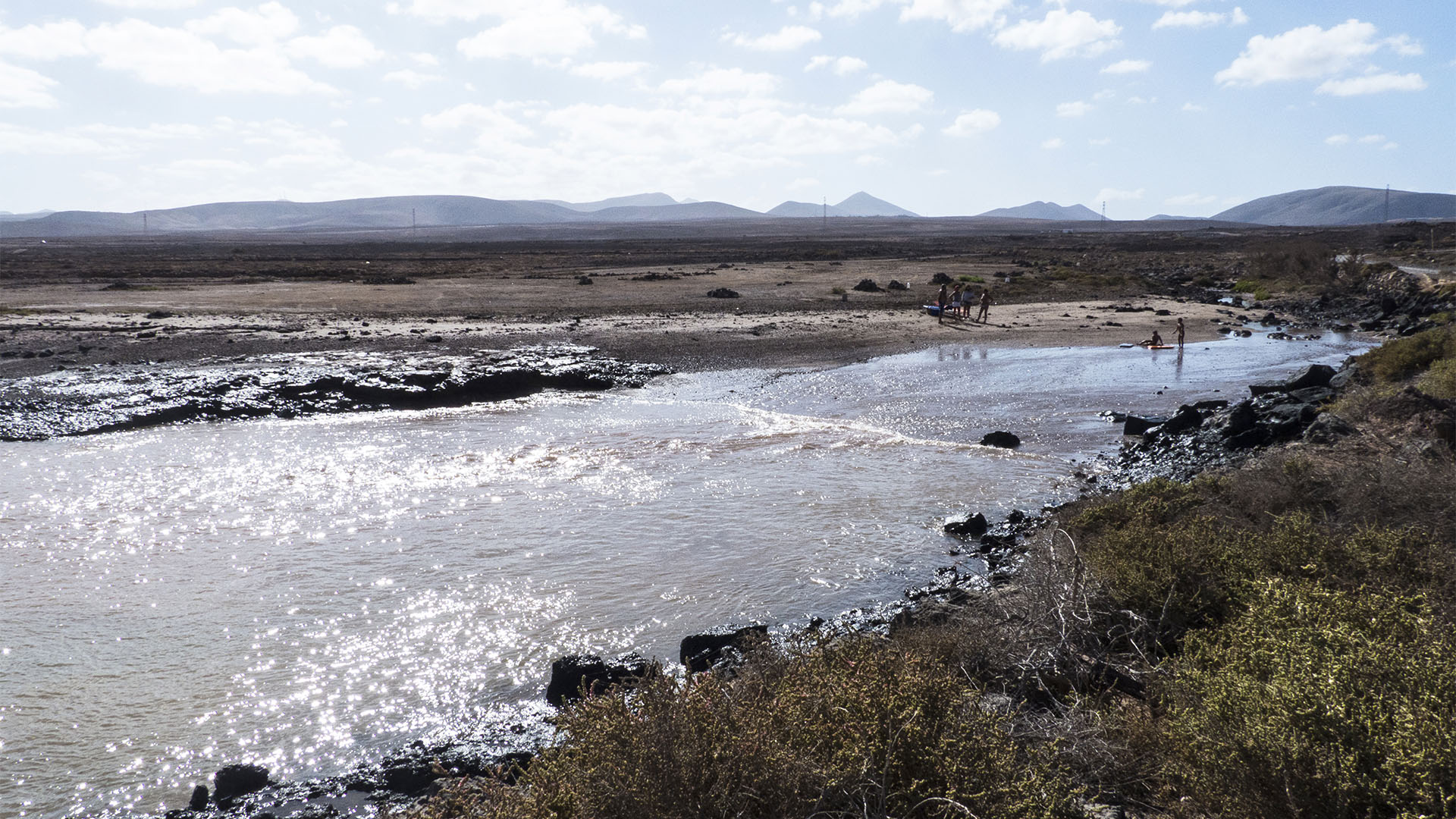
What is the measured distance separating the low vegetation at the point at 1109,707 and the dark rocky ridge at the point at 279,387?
1163 centimetres

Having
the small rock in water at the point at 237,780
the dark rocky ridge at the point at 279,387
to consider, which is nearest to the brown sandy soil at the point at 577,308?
the dark rocky ridge at the point at 279,387

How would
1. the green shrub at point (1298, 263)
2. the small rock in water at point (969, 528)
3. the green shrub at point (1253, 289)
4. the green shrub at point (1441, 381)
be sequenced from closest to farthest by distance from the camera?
the small rock in water at point (969, 528)
the green shrub at point (1441, 381)
the green shrub at point (1253, 289)
the green shrub at point (1298, 263)

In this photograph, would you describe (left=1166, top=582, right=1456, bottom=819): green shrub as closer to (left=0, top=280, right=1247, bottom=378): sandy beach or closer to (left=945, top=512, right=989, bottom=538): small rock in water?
(left=945, top=512, right=989, bottom=538): small rock in water

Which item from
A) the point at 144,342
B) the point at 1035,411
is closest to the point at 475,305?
the point at 144,342

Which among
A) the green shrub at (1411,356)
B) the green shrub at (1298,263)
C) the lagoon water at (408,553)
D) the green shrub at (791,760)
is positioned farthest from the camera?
the green shrub at (1298,263)

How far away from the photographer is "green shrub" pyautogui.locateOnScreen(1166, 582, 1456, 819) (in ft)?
10.1

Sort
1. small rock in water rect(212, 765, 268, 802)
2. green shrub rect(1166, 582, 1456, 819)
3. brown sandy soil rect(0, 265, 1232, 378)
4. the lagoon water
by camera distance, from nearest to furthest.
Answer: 1. green shrub rect(1166, 582, 1456, 819)
2. small rock in water rect(212, 765, 268, 802)
3. the lagoon water
4. brown sandy soil rect(0, 265, 1232, 378)

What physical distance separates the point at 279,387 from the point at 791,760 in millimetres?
14544

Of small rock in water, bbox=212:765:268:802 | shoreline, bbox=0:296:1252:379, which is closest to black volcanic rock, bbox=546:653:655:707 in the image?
small rock in water, bbox=212:765:268:802

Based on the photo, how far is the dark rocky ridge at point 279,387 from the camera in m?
13.9

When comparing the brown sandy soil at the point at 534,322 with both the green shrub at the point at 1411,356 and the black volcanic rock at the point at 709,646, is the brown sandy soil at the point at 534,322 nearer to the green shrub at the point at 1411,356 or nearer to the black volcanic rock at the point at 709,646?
the green shrub at the point at 1411,356

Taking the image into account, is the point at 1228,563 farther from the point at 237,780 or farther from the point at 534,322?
the point at 534,322

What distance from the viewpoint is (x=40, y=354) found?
17750 millimetres

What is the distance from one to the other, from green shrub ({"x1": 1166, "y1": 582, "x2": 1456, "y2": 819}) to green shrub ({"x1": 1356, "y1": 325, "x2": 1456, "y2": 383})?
12.7m
